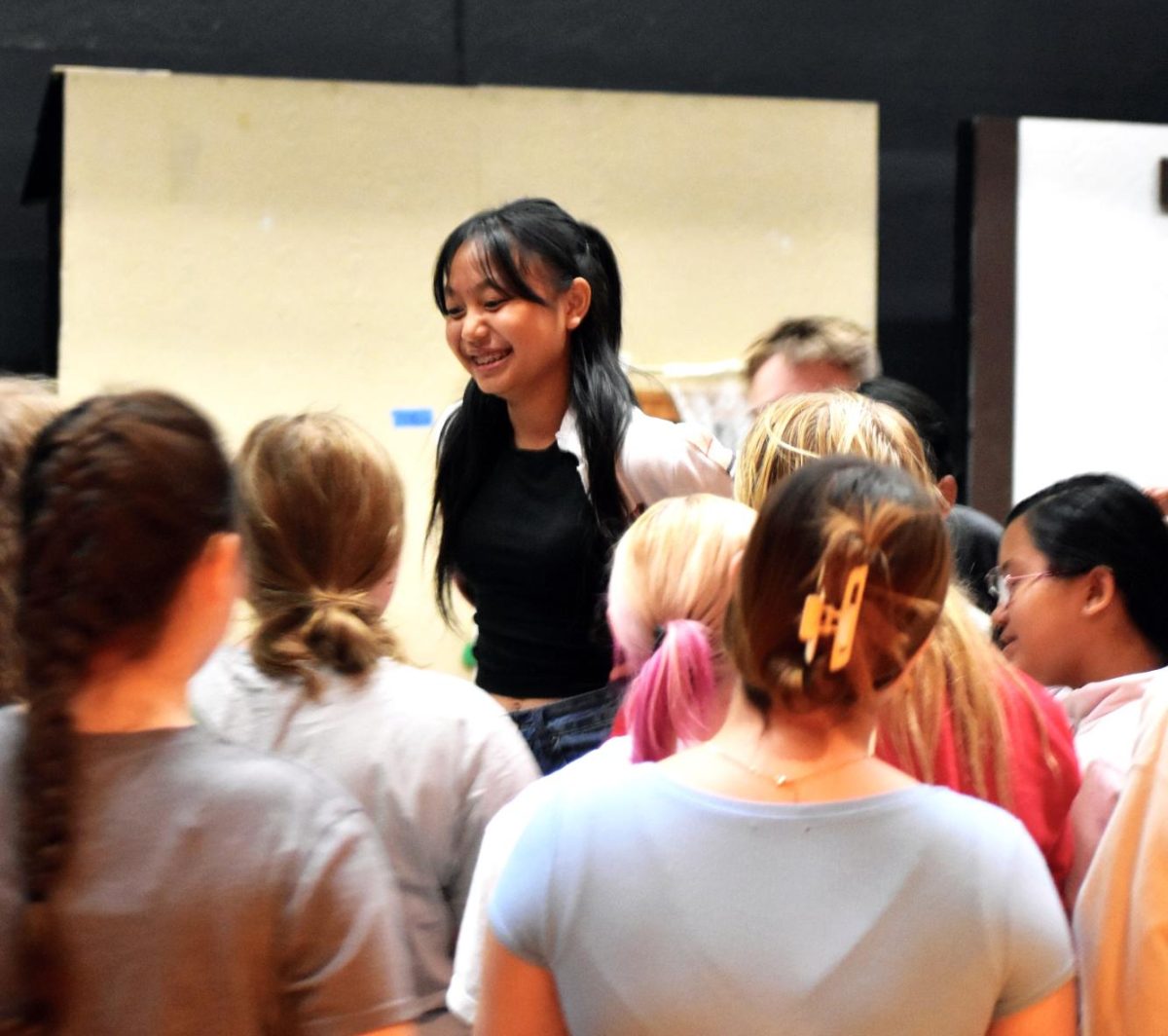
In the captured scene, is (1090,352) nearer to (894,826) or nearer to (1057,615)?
(1057,615)

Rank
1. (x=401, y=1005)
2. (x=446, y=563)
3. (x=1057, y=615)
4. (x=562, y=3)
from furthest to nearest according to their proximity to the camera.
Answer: (x=562, y=3) → (x=446, y=563) → (x=1057, y=615) → (x=401, y=1005)

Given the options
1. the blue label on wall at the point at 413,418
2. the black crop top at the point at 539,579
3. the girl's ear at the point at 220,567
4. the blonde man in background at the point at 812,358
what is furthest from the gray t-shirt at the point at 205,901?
the blue label on wall at the point at 413,418

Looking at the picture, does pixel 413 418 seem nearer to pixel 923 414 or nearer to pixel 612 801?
pixel 923 414

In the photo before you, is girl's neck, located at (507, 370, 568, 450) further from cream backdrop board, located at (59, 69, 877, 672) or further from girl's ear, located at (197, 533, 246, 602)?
cream backdrop board, located at (59, 69, 877, 672)

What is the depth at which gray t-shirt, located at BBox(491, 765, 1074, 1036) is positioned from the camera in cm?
123

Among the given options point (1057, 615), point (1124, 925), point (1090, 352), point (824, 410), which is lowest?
point (1124, 925)

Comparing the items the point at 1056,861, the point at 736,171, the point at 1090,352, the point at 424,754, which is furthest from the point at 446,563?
the point at 1090,352

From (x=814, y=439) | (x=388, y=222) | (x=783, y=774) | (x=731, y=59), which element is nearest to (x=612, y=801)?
(x=783, y=774)

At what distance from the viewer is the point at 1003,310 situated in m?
4.78

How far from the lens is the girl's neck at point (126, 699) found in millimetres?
1218

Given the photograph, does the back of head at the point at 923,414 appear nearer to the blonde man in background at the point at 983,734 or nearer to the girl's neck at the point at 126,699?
the blonde man in background at the point at 983,734

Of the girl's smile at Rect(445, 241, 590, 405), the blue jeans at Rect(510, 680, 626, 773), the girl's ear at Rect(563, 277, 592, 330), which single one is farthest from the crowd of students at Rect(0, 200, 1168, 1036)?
the girl's ear at Rect(563, 277, 592, 330)

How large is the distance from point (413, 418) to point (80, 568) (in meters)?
3.39

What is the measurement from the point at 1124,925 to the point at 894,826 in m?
0.45
